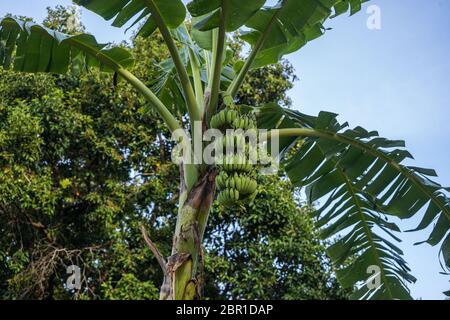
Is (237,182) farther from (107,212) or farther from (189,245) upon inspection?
(107,212)

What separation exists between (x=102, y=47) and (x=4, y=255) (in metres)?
3.54

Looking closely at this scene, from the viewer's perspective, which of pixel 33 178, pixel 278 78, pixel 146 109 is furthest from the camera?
pixel 278 78

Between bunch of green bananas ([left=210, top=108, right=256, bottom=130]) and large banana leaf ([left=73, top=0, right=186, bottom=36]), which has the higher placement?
large banana leaf ([left=73, top=0, right=186, bottom=36])

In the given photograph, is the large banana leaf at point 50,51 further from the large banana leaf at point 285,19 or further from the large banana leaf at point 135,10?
the large banana leaf at point 285,19

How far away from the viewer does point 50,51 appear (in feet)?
10.4

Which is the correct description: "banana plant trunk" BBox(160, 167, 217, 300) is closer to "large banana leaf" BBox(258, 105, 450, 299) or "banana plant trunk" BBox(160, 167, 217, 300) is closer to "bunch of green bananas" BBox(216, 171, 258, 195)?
"bunch of green bananas" BBox(216, 171, 258, 195)

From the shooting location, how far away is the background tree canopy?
590cm

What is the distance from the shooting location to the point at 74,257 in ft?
20.0

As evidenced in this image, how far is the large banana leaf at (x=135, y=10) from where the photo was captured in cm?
277

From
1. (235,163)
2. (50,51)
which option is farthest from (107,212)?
(235,163)

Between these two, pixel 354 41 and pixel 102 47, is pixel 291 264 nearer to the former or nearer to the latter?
pixel 354 41

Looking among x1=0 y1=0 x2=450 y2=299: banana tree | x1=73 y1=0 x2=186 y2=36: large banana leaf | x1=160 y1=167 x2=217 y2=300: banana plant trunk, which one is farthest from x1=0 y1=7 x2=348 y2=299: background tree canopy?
x1=160 y1=167 x2=217 y2=300: banana plant trunk
